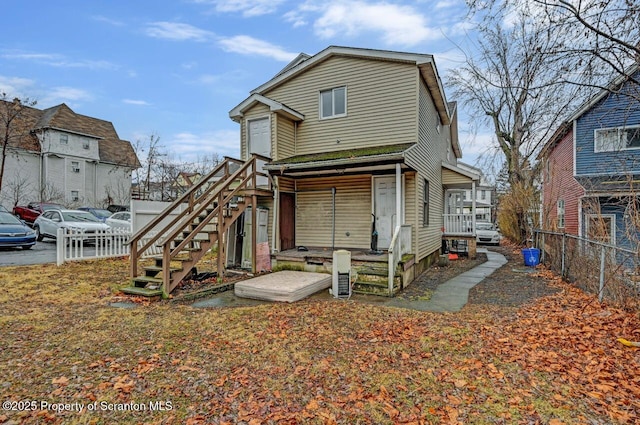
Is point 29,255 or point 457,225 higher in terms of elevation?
point 457,225

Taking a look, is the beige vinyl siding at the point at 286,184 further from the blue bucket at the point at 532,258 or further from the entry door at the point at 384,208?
the blue bucket at the point at 532,258

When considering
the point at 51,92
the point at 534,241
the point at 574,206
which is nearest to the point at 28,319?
the point at 534,241

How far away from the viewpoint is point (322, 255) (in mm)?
9602

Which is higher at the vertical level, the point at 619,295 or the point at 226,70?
the point at 226,70

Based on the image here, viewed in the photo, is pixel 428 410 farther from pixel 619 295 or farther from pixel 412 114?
pixel 412 114

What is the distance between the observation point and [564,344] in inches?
180

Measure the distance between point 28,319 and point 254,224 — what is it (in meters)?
5.32

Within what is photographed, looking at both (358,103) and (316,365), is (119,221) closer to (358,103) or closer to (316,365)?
(358,103)

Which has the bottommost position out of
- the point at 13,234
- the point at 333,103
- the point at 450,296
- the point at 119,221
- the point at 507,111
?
the point at 450,296

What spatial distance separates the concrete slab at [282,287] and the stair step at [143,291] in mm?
1636

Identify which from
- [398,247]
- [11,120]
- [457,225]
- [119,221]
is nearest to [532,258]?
[457,225]

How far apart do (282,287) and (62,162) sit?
2844 centimetres

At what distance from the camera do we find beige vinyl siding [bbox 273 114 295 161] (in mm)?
10842

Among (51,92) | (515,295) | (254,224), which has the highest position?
(51,92)
